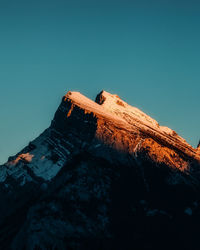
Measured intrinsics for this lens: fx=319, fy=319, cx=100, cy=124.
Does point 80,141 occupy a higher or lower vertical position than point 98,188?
higher

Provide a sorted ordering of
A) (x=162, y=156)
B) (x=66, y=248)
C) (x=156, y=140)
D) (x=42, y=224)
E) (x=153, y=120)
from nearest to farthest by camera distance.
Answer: (x=66, y=248), (x=42, y=224), (x=162, y=156), (x=156, y=140), (x=153, y=120)

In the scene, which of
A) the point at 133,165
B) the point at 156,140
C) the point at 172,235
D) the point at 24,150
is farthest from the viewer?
the point at 24,150

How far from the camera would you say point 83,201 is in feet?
130

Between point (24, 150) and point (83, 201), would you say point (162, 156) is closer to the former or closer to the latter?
point (83, 201)

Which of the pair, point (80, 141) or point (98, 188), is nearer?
point (98, 188)

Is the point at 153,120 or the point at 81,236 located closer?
the point at 81,236

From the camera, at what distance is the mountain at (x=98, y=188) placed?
3638cm

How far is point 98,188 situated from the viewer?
42188 mm

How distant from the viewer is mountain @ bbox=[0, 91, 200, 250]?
36.4 metres

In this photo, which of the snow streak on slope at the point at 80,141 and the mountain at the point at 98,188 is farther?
the snow streak on slope at the point at 80,141

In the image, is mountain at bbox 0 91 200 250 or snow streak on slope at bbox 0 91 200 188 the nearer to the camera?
mountain at bbox 0 91 200 250

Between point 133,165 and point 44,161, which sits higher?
point 133,165

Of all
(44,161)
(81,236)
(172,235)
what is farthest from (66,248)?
(44,161)

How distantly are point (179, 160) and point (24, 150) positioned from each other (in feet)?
96.8
